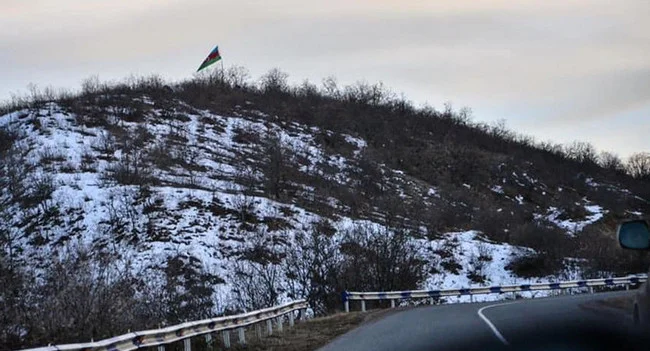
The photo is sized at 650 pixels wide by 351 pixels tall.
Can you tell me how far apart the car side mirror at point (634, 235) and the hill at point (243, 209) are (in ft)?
39.3

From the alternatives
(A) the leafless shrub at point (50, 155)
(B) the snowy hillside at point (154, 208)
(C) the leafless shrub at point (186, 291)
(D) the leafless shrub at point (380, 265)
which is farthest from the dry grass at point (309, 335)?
A: (A) the leafless shrub at point (50, 155)

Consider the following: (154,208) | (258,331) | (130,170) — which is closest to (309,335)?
(258,331)

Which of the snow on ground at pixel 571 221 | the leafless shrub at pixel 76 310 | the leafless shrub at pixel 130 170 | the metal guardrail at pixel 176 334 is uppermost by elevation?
the leafless shrub at pixel 130 170

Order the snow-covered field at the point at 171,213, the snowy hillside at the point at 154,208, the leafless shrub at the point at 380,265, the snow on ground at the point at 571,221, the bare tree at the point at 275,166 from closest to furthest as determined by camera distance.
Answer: the leafless shrub at the point at 380,265, the snow-covered field at the point at 171,213, the snowy hillside at the point at 154,208, the bare tree at the point at 275,166, the snow on ground at the point at 571,221

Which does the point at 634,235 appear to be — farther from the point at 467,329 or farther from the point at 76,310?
the point at 76,310

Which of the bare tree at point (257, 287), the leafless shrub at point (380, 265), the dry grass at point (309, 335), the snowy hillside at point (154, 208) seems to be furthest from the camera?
the snowy hillside at point (154, 208)

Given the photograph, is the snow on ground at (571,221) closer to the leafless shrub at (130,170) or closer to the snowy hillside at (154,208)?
the snowy hillside at (154,208)

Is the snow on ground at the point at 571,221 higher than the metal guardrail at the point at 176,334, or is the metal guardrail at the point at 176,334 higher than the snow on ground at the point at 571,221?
the snow on ground at the point at 571,221

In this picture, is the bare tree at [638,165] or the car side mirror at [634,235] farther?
the bare tree at [638,165]

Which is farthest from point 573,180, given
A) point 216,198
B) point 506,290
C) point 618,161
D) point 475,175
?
point 506,290

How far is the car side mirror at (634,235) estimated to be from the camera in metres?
5.83

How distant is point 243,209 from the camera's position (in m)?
51.9

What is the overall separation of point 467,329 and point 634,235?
9.31m

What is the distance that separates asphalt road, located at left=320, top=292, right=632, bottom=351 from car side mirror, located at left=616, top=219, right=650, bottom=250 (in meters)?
2.27
